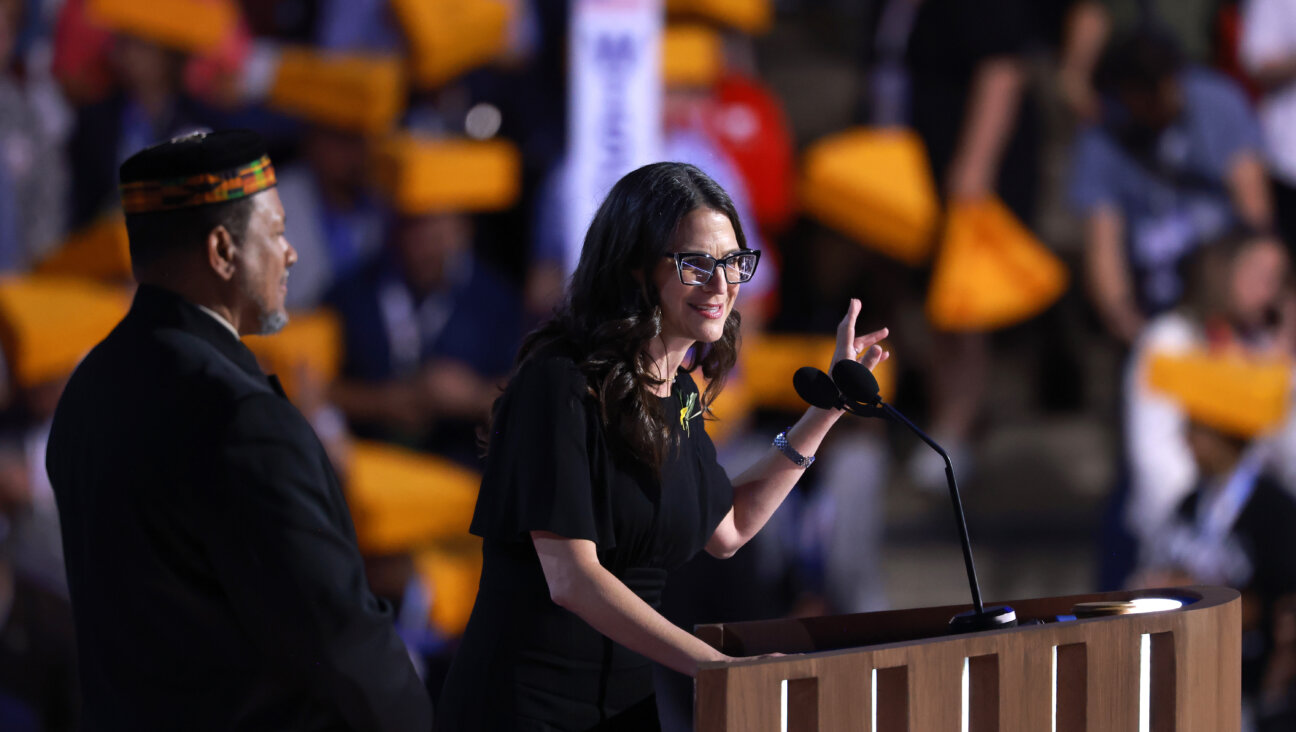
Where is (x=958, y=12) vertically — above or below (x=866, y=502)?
above

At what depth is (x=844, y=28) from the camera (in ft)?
18.9

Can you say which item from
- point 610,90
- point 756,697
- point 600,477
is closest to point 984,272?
point 610,90

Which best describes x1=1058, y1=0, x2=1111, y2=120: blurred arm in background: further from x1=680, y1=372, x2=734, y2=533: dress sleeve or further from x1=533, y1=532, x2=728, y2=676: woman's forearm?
x1=533, y1=532, x2=728, y2=676: woman's forearm

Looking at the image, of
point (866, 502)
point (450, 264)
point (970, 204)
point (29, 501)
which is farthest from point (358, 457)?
point (970, 204)

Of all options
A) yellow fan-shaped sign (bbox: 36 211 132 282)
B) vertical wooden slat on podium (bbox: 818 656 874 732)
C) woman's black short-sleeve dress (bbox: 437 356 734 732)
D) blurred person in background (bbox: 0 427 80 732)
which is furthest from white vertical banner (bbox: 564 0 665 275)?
vertical wooden slat on podium (bbox: 818 656 874 732)

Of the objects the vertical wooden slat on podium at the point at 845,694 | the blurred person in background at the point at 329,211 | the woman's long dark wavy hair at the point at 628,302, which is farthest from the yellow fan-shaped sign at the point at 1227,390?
the vertical wooden slat on podium at the point at 845,694

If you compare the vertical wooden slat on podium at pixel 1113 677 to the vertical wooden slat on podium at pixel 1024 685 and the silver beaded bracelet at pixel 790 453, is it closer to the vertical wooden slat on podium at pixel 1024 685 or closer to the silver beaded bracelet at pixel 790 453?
the vertical wooden slat on podium at pixel 1024 685

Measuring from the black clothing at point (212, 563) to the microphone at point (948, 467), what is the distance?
26.3 inches

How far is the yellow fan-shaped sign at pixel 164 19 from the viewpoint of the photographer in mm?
4930

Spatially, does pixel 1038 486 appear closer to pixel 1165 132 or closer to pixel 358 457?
pixel 1165 132

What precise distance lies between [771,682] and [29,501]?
12.6 feet

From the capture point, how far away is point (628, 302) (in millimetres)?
1781

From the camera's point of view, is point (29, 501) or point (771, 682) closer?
point (771, 682)

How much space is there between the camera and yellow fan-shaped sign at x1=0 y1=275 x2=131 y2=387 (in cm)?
462
